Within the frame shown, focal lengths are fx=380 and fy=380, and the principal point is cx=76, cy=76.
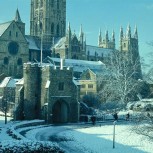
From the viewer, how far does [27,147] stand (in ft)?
73.6

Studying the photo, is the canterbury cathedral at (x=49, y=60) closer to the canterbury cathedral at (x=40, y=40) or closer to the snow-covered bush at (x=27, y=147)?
the canterbury cathedral at (x=40, y=40)

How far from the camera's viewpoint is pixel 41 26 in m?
123

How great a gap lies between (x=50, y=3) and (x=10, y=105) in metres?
67.9

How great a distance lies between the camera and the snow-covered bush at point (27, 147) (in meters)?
21.7

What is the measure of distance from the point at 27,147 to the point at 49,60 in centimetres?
7621

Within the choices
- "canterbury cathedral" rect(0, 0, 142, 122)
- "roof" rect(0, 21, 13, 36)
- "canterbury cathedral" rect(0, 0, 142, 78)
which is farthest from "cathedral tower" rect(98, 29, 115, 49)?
"roof" rect(0, 21, 13, 36)

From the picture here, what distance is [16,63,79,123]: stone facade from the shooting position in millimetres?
49531

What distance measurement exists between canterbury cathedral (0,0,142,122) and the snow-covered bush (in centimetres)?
2517

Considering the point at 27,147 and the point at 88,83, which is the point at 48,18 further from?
the point at 27,147

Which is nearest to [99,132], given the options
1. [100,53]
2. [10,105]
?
[10,105]

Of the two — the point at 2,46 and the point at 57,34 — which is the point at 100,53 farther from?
the point at 2,46

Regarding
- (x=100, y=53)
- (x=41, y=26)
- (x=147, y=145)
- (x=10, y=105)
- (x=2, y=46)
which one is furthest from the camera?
(x=100, y=53)

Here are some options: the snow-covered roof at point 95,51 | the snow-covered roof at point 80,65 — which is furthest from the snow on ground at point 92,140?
the snow-covered roof at point 95,51

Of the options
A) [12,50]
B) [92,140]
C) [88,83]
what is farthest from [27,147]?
[88,83]
